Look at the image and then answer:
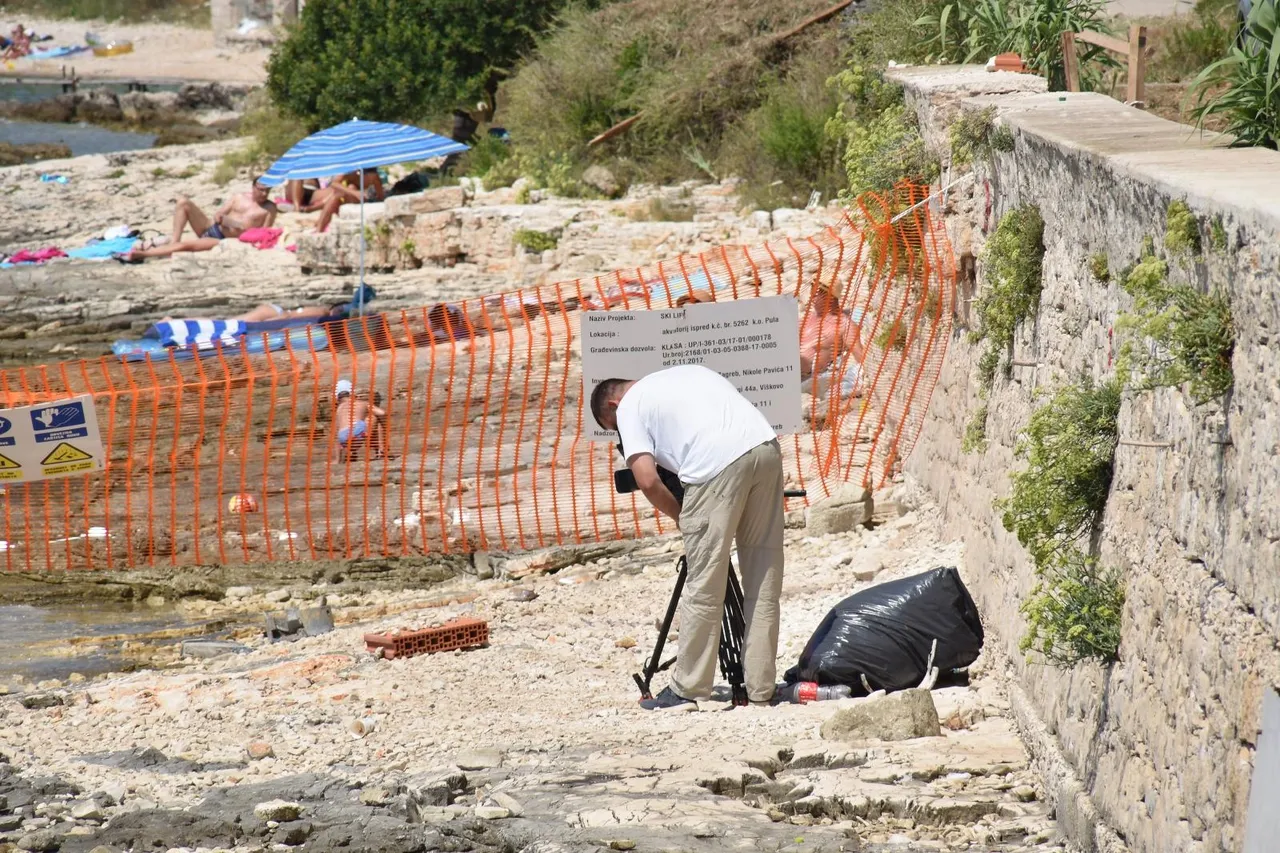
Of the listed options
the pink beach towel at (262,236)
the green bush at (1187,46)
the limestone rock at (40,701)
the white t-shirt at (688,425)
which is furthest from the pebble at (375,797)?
the pink beach towel at (262,236)

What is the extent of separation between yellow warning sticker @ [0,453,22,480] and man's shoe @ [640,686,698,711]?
13.8ft

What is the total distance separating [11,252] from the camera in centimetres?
2303

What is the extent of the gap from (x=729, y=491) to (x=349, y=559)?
14.4 ft

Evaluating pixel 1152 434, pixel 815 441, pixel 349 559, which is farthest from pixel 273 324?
pixel 1152 434

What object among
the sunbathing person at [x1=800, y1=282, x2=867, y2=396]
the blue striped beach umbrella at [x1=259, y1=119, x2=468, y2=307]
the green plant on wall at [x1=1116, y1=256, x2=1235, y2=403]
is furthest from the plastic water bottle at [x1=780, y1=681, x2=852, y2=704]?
the blue striped beach umbrella at [x1=259, y1=119, x2=468, y2=307]

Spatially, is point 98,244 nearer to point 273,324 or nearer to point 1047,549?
point 273,324

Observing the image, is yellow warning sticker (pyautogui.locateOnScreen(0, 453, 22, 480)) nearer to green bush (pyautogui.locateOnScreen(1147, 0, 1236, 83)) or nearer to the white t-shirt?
the white t-shirt

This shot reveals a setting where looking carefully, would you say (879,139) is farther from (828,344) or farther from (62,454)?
(62,454)

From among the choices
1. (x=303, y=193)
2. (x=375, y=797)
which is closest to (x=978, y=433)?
(x=375, y=797)

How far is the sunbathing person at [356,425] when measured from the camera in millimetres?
10719

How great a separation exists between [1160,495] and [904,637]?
81.0 inches

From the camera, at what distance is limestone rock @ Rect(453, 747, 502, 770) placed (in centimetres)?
537

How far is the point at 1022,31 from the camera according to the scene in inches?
344

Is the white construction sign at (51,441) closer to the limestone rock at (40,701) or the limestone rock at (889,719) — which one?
the limestone rock at (40,701)
